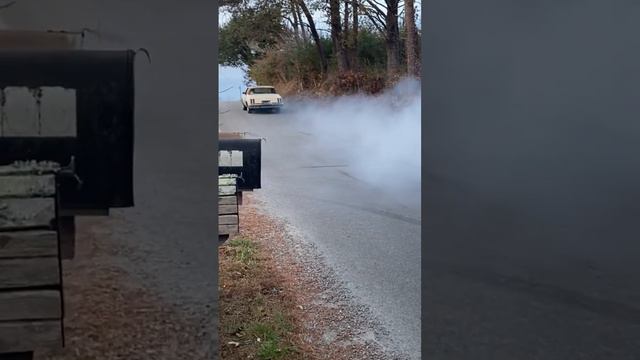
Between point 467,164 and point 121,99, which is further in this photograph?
point 467,164

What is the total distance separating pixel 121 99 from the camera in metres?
2.01

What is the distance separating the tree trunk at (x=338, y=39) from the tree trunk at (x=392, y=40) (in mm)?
677

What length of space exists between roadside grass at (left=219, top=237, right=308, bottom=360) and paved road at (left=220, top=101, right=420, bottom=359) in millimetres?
513

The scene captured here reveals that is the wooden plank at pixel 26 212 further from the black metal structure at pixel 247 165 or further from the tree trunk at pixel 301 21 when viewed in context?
the tree trunk at pixel 301 21

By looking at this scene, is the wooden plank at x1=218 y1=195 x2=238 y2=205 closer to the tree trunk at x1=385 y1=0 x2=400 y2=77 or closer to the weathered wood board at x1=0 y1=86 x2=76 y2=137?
the weathered wood board at x1=0 y1=86 x2=76 y2=137

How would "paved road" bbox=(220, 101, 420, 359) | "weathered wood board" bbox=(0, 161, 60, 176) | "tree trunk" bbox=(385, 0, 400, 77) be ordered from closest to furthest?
"weathered wood board" bbox=(0, 161, 60, 176)
"paved road" bbox=(220, 101, 420, 359)
"tree trunk" bbox=(385, 0, 400, 77)

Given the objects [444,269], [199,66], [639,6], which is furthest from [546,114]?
[199,66]

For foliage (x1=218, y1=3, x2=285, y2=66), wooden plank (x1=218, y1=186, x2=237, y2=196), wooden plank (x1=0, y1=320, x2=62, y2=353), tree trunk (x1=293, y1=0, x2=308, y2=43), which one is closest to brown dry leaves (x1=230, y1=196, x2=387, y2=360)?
wooden plank (x1=218, y1=186, x2=237, y2=196)

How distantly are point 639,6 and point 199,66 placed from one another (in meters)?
1.39

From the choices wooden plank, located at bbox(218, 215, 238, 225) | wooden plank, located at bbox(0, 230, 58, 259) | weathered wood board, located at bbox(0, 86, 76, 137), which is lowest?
wooden plank, located at bbox(218, 215, 238, 225)

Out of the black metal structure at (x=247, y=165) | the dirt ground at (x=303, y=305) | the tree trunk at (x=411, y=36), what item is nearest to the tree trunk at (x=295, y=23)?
the tree trunk at (x=411, y=36)

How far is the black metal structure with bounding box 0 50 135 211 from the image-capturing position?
1938 millimetres

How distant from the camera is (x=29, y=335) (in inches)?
77.8

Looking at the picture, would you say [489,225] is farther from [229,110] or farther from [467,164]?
[229,110]
